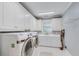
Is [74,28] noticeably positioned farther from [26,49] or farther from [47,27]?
[47,27]

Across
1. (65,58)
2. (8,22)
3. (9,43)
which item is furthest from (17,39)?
(65,58)

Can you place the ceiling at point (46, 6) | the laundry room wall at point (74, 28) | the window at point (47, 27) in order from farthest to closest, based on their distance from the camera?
the window at point (47, 27) → the ceiling at point (46, 6) → the laundry room wall at point (74, 28)

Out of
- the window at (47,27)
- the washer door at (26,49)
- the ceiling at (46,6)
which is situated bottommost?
the washer door at (26,49)

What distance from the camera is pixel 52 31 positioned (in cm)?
371

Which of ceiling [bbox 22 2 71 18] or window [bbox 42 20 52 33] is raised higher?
ceiling [bbox 22 2 71 18]

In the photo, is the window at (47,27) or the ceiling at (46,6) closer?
the ceiling at (46,6)

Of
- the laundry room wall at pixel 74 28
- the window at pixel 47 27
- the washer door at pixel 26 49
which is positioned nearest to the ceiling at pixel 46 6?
the laundry room wall at pixel 74 28

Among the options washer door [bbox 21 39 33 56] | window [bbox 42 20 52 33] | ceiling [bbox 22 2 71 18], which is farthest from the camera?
window [bbox 42 20 52 33]

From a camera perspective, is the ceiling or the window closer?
the ceiling

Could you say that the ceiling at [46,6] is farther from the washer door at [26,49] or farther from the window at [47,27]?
the window at [47,27]

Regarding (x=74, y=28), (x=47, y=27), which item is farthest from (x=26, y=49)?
(x=47, y=27)

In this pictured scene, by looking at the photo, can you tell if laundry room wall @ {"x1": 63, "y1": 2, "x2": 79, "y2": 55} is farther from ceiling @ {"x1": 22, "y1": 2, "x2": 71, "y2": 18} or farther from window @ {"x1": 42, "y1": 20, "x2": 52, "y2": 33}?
window @ {"x1": 42, "y1": 20, "x2": 52, "y2": 33}

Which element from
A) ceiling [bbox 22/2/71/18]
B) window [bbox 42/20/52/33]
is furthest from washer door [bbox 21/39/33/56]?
window [bbox 42/20/52/33]

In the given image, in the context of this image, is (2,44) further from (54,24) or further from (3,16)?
(54,24)
